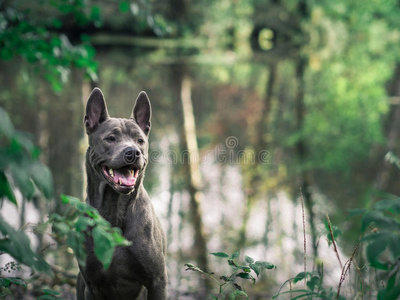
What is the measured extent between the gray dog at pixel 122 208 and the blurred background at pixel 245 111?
10.8 ft

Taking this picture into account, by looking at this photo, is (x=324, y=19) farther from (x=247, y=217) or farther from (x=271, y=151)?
(x=247, y=217)

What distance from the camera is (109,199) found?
3146 millimetres

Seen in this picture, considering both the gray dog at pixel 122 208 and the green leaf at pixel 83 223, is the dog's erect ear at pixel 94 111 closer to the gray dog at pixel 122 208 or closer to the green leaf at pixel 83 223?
the gray dog at pixel 122 208

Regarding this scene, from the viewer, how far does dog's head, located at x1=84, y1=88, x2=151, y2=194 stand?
2.95 meters

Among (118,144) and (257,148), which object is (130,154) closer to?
(118,144)

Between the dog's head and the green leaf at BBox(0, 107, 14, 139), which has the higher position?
the green leaf at BBox(0, 107, 14, 139)

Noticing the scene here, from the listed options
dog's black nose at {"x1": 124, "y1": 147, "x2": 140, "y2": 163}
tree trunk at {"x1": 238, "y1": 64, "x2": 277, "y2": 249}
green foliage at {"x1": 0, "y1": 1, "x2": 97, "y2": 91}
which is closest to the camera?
dog's black nose at {"x1": 124, "y1": 147, "x2": 140, "y2": 163}

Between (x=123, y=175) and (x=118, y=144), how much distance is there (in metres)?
0.22

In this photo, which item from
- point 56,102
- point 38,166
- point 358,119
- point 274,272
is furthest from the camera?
point 274,272

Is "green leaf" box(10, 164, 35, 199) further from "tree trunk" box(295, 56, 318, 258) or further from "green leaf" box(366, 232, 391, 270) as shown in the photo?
"tree trunk" box(295, 56, 318, 258)

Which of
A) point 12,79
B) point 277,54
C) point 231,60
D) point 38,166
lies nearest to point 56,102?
point 12,79

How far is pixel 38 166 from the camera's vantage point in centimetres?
179

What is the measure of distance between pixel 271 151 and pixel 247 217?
90.3 inches

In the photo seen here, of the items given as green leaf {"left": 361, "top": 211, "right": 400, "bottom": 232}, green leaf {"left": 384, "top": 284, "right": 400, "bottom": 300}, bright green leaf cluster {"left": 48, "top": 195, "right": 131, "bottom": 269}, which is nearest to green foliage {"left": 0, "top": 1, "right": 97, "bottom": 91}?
bright green leaf cluster {"left": 48, "top": 195, "right": 131, "bottom": 269}
